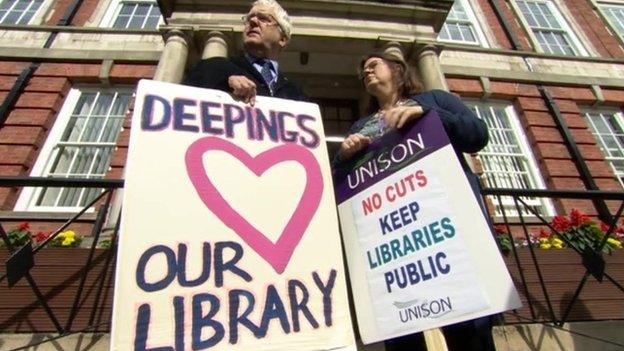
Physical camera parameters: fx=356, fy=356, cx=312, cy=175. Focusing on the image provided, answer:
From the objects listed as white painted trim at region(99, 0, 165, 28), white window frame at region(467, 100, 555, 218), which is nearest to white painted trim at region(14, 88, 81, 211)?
white painted trim at region(99, 0, 165, 28)

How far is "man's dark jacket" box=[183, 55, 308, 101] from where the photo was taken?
2.04m

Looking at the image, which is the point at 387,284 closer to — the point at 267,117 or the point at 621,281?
the point at 267,117

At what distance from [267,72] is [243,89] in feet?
1.75

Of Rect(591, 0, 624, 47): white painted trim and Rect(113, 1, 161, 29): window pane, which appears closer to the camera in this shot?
Rect(113, 1, 161, 29): window pane

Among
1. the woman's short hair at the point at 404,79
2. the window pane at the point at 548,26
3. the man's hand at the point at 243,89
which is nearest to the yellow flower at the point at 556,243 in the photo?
the woman's short hair at the point at 404,79

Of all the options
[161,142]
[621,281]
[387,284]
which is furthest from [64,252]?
[621,281]

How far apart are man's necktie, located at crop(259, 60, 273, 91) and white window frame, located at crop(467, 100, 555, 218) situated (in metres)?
5.88

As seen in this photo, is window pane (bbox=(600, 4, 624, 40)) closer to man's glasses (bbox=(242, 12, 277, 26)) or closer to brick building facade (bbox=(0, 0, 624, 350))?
brick building facade (bbox=(0, 0, 624, 350))

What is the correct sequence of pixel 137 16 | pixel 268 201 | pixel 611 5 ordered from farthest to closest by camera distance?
pixel 611 5 < pixel 137 16 < pixel 268 201

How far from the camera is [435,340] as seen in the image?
151cm

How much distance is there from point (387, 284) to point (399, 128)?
84 centimetres

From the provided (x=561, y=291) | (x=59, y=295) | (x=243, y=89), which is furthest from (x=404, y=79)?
(x=59, y=295)

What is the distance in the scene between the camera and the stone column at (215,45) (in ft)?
22.9

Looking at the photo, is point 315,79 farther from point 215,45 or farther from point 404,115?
point 404,115
